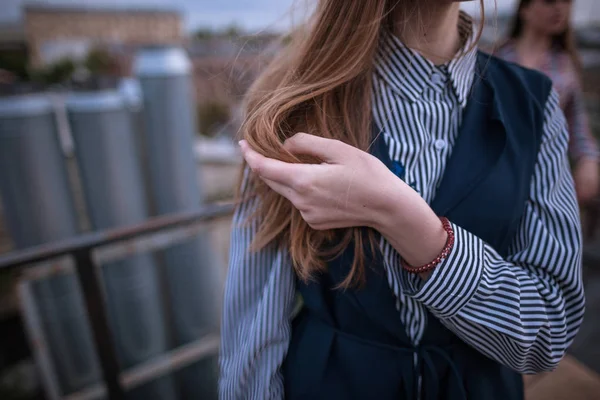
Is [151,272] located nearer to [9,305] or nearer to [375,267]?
[375,267]

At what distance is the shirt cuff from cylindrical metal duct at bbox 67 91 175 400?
3134mm

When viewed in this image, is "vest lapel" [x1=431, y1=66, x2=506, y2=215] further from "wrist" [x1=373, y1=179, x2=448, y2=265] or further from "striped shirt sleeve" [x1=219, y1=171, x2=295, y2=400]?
"striped shirt sleeve" [x1=219, y1=171, x2=295, y2=400]

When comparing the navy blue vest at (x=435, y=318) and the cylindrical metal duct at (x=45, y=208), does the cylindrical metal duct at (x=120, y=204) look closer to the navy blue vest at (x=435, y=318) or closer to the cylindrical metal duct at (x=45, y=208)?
the cylindrical metal duct at (x=45, y=208)

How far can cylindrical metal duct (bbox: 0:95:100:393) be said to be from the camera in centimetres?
302

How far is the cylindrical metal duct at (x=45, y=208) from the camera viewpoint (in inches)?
119

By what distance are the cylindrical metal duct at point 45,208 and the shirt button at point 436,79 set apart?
337cm

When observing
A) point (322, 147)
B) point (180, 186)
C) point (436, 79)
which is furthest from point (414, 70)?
point (180, 186)

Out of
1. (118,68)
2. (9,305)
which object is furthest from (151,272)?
(118,68)

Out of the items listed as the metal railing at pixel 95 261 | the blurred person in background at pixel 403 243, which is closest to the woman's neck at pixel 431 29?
the blurred person in background at pixel 403 243

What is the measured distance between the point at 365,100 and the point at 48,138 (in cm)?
331

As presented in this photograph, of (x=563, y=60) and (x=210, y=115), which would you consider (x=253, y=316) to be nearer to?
(x=563, y=60)

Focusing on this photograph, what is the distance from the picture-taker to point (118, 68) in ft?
118

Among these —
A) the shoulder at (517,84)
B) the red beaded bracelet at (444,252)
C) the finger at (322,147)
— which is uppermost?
the shoulder at (517,84)

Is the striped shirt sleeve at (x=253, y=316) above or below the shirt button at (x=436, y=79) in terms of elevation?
below
